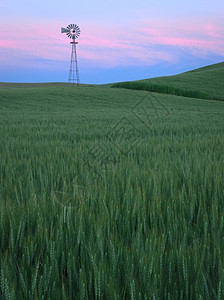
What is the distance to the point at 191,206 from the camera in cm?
128

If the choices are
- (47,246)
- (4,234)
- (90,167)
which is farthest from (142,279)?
(90,167)

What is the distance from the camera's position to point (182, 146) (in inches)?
130

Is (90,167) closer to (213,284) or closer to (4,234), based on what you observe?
(4,234)

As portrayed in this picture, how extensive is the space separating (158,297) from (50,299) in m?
0.27

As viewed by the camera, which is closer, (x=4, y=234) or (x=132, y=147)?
(x=4, y=234)

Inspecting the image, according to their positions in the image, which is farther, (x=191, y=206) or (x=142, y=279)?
(x=191, y=206)

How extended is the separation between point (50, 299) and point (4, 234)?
47cm

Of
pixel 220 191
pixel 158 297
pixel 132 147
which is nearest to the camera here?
pixel 158 297

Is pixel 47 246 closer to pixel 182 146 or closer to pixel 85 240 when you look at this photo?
pixel 85 240

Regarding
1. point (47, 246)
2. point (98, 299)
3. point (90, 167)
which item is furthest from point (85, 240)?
point (90, 167)

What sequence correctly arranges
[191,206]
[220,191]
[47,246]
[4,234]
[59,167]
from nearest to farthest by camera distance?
[47,246] → [4,234] → [191,206] → [220,191] → [59,167]

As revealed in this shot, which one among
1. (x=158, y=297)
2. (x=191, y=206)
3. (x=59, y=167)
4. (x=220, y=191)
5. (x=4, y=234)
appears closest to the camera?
(x=158, y=297)

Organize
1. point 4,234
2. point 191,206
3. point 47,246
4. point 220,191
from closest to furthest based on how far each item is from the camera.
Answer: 1. point 47,246
2. point 4,234
3. point 191,206
4. point 220,191

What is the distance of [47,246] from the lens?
87 cm
